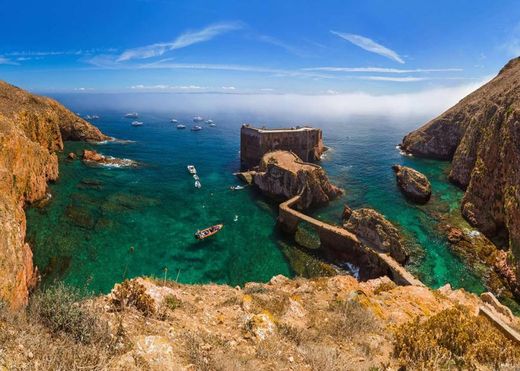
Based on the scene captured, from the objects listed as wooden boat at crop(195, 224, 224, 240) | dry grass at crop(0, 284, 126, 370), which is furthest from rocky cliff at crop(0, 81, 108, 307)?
wooden boat at crop(195, 224, 224, 240)

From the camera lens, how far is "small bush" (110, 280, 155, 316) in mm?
8836

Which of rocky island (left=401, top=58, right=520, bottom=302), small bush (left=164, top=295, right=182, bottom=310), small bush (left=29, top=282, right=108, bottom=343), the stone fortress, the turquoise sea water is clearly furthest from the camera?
the stone fortress

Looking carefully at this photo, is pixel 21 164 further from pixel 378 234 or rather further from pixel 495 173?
pixel 495 173

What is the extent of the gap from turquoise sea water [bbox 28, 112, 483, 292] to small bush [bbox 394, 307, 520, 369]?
14.6 m

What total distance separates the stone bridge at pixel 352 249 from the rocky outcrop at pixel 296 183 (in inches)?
241

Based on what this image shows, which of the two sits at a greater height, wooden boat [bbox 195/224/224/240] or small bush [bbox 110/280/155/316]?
small bush [bbox 110/280/155/316]

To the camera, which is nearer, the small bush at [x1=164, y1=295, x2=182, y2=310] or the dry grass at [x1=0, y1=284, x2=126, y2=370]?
the dry grass at [x1=0, y1=284, x2=126, y2=370]

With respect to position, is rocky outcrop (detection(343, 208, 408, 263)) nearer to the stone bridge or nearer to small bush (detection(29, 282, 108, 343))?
the stone bridge

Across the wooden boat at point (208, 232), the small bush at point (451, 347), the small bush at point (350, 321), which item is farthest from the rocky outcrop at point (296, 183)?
the small bush at point (451, 347)

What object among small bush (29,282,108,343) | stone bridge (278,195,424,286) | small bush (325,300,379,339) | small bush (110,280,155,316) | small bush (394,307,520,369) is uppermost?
small bush (29,282,108,343)

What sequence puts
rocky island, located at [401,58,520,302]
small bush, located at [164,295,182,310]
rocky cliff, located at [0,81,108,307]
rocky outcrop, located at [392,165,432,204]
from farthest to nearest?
1. rocky outcrop, located at [392,165,432,204]
2. rocky island, located at [401,58,520,302]
3. rocky cliff, located at [0,81,108,307]
4. small bush, located at [164,295,182,310]

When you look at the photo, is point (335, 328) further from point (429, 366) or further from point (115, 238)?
point (115, 238)

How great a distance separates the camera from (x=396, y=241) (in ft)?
97.3

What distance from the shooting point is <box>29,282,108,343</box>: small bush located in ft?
21.4
